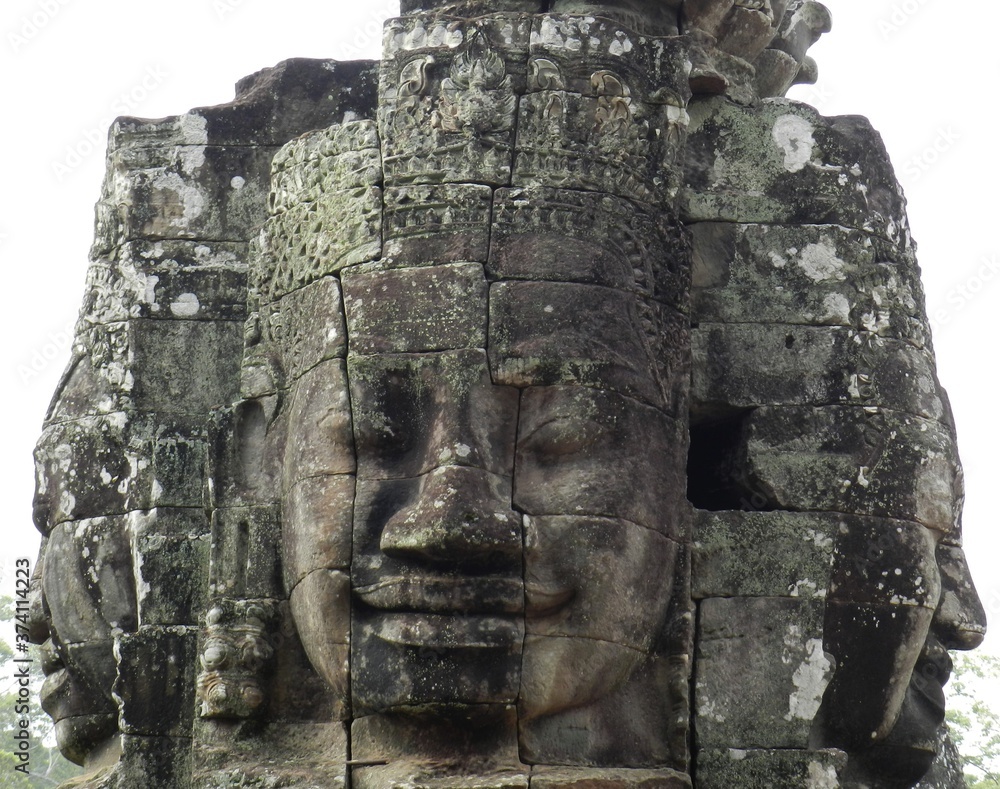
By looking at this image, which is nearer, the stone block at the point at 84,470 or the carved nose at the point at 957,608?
the carved nose at the point at 957,608

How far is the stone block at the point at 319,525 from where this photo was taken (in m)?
8.33

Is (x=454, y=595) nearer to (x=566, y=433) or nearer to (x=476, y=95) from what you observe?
(x=566, y=433)

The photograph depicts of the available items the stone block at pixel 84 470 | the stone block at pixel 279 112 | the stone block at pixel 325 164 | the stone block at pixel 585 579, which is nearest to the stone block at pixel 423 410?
the stone block at pixel 585 579

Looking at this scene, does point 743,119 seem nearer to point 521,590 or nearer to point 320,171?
point 320,171

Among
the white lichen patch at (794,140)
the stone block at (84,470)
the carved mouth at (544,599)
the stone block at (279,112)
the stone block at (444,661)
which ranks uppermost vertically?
the stone block at (279,112)

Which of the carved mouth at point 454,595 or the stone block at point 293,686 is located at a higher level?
the carved mouth at point 454,595

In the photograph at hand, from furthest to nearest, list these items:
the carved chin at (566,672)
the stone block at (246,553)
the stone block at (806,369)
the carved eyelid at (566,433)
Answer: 1. the stone block at (806,369)
2. the stone block at (246,553)
3. the carved eyelid at (566,433)
4. the carved chin at (566,672)

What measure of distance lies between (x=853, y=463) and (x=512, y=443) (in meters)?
1.70

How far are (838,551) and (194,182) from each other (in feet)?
12.5

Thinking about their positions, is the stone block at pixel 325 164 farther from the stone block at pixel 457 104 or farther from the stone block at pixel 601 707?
the stone block at pixel 601 707

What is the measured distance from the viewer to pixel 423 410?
8422 mm

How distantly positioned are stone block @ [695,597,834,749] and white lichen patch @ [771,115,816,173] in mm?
2256

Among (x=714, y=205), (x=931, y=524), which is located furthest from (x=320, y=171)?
(x=931, y=524)

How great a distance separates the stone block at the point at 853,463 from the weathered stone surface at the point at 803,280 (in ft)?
1.60
